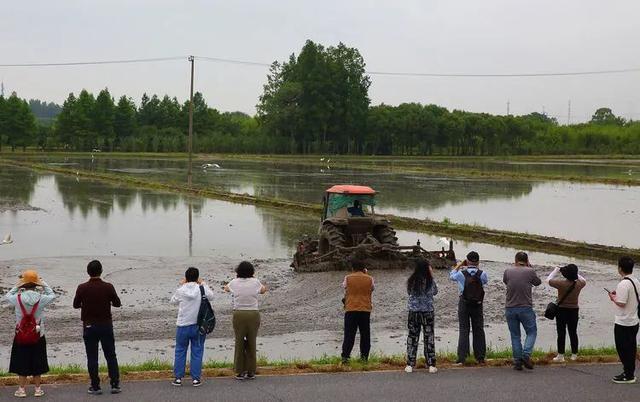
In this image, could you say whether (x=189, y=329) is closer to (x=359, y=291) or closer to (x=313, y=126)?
(x=359, y=291)

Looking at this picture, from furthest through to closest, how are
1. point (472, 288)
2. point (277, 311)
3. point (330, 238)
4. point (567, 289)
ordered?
point (330, 238) → point (277, 311) → point (567, 289) → point (472, 288)

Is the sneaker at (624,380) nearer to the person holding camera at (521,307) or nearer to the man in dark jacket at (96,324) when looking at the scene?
the person holding camera at (521,307)

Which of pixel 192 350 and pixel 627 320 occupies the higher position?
pixel 627 320

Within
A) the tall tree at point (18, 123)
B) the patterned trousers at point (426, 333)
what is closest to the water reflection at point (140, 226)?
the patterned trousers at point (426, 333)

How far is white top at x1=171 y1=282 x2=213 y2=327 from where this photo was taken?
8.63 m

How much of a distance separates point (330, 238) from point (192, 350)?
9.73 metres

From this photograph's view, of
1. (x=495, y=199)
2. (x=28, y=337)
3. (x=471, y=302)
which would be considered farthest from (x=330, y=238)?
(x=495, y=199)

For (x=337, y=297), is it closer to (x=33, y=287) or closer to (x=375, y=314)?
(x=375, y=314)

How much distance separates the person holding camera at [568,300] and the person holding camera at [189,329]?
4.40 meters

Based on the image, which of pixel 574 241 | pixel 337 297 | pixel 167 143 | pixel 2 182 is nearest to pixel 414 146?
pixel 167 143

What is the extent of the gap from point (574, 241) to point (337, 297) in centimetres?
1165

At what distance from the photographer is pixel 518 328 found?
953 cm

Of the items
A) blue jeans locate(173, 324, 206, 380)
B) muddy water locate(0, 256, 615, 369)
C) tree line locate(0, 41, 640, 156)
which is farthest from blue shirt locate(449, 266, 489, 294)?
→ tree line locate(0, 41, 640, 156)

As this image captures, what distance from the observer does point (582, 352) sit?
1060cm
